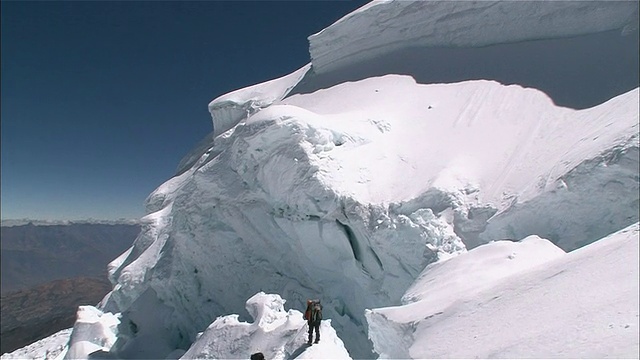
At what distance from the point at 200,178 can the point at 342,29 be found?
968 centimetres

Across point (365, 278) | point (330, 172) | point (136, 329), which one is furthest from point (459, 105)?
point (136, 329)

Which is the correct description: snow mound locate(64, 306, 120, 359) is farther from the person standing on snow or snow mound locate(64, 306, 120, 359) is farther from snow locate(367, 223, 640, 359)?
snow locate(367, 223, 640, 359)

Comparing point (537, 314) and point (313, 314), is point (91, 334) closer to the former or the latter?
point (313, 314)

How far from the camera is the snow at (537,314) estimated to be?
179 inches

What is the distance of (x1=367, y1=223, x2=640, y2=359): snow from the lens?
454cm

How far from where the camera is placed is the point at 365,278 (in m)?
12.3

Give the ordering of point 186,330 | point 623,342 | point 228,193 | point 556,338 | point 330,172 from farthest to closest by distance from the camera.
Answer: point 186,330
point 228,193
point 330,172
point 556,338
point 623,342

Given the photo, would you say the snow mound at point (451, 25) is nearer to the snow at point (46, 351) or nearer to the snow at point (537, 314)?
the snow at point (537, 314)

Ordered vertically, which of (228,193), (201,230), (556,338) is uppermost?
(228,193)

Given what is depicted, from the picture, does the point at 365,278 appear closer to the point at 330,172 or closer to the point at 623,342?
the point at 330,172

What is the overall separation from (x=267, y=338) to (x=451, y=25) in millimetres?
13338

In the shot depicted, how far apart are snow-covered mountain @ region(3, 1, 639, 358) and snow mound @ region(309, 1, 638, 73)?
0.20ft

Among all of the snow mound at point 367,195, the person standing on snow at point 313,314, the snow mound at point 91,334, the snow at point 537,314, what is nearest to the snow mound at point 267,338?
the person standing on snow at point 313,314

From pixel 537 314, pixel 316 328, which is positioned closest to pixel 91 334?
pixel 316 328
